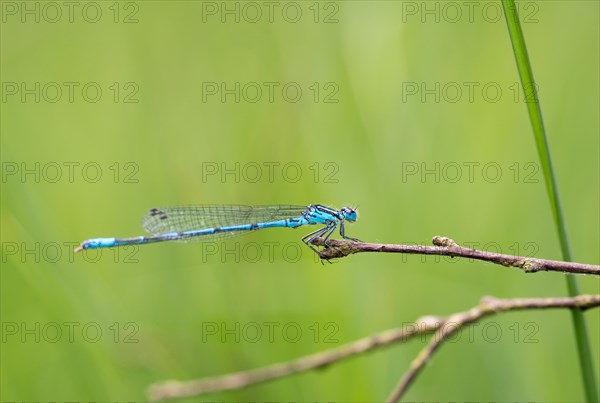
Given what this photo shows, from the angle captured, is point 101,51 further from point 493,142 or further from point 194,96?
point 493,142

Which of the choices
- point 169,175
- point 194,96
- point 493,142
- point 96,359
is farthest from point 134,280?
point 493,142

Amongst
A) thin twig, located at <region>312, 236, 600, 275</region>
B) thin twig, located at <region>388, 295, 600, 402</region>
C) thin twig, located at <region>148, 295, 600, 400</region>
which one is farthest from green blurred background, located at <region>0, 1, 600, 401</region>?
thin twig, located at <region>312, 236, 600, 275</region>

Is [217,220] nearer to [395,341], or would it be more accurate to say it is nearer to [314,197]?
[314,197]

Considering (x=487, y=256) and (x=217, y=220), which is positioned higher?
(x=217, y=220)

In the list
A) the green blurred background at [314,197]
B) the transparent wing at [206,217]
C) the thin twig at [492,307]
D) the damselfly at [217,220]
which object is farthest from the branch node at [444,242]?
the transparent wing at [206,217]

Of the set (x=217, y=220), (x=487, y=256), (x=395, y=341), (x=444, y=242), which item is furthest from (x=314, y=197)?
(x=487, y=256)

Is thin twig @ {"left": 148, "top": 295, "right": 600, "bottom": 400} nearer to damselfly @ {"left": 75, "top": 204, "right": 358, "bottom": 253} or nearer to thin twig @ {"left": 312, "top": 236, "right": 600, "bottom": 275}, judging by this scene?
thin twig @ {"left": 312, "top": 236, "right": 600, "bottom": 275}
